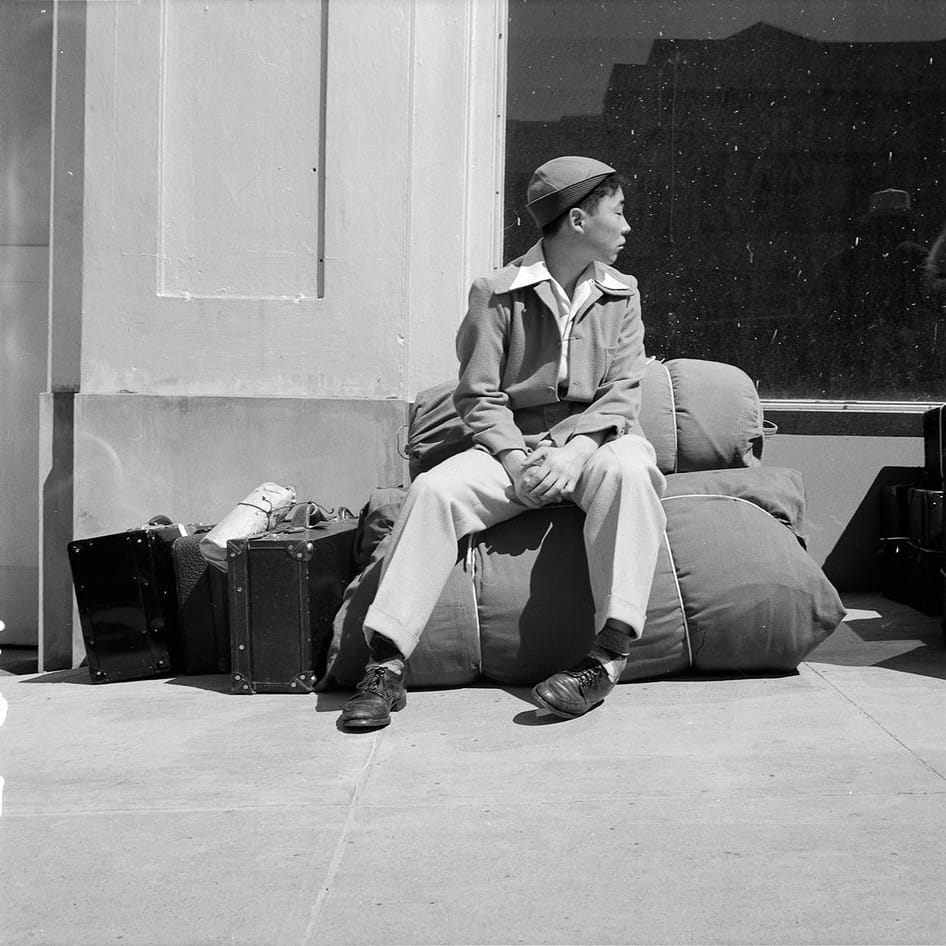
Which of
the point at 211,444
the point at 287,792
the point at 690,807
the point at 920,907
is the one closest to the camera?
the point at 920,907

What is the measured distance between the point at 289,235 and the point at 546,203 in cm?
147

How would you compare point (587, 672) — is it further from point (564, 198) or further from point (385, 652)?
point (564, 198)

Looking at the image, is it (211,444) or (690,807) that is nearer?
(690,807)

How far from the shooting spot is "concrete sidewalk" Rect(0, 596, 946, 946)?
2.10m

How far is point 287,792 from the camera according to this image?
9.23 feet

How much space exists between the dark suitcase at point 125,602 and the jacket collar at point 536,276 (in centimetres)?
154

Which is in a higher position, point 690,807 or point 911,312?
point 911,312

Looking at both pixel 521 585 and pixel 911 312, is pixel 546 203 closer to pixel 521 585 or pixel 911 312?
pixel 521 585

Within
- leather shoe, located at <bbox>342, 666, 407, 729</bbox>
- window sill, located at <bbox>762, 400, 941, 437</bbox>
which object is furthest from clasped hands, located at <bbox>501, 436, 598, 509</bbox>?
window sill, located at <bbox>762, 400, 941, 437</bbox>

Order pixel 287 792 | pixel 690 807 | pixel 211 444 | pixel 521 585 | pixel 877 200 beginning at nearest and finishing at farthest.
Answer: pixel 690 807 → pixel 287 792 → pixel 521 585 → pixel 211 444 → pixel 877 200

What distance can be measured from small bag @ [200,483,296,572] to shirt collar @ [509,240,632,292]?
4.16 ft

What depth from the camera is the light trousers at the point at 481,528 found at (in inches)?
135

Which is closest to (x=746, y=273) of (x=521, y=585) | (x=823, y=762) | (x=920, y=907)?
(x=521, y=585)

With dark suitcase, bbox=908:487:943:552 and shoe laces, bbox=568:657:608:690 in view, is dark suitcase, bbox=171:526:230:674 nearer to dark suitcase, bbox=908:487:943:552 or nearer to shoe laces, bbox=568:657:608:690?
shoe laces, bbox=568:657:608:690
